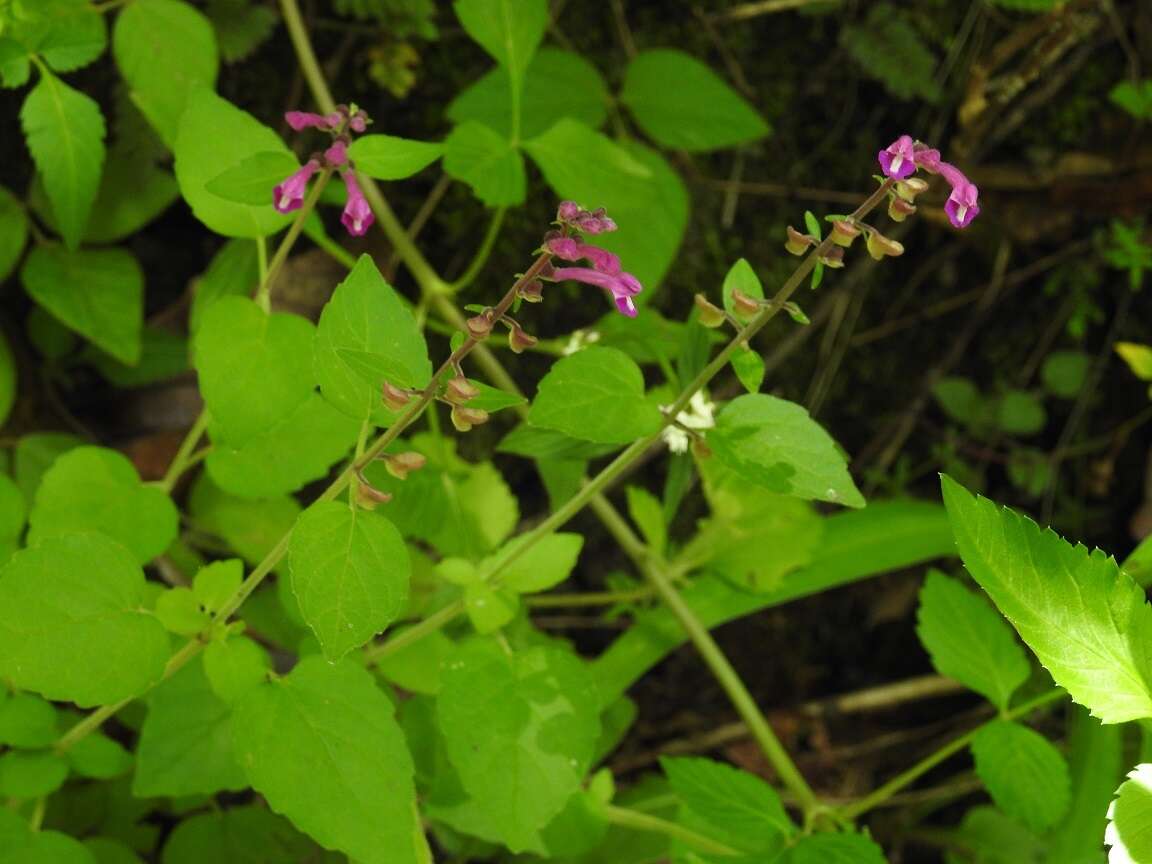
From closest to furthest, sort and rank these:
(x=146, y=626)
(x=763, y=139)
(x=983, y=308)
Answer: (x=146, y=626) < (x=763, y=139) < (x=983, y=308)

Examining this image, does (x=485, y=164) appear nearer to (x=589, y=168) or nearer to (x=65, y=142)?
(x=589, y=168)

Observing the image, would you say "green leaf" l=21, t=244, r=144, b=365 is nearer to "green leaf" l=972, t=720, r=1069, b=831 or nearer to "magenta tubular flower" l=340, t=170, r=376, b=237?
"magenta tubular flower" l=340, t=170, r=376, b=237

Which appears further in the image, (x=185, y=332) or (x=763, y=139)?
(x=763, y=139)

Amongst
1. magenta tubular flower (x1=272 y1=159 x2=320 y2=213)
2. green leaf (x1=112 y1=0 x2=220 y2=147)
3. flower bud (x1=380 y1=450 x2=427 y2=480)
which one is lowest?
flower bud (x1=380 y1=450 x2=427 y2=480)

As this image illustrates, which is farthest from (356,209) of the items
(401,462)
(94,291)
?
(94,291)

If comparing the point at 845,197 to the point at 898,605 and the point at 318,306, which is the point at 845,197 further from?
the point at 318,306

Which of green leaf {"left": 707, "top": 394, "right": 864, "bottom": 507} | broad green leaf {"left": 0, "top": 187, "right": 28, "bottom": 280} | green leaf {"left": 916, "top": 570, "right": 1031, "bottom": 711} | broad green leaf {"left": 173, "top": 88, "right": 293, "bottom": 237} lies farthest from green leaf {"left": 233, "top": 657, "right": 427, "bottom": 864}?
broad green leaf {"left": 0, "top": 187, "right": 28, "bottom": 280}

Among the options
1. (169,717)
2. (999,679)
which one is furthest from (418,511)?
(999,679)
